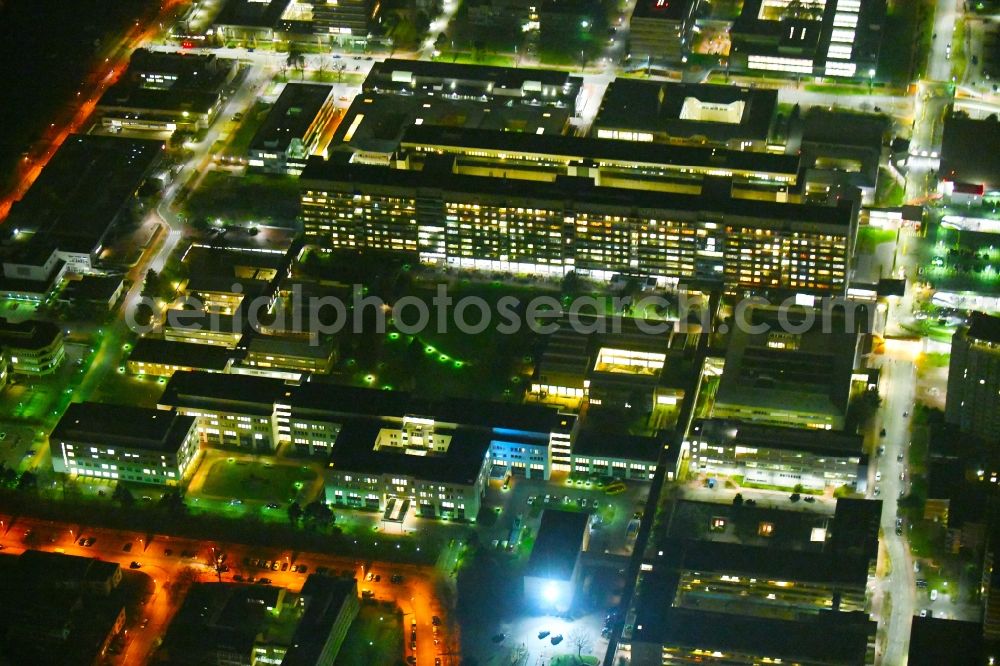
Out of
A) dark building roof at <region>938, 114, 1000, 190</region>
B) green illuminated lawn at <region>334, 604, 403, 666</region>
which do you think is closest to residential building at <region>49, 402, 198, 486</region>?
green illuminated lawn at <region>334, 604, 403, 666</region>

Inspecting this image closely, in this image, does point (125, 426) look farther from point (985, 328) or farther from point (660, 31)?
point (660, 31)

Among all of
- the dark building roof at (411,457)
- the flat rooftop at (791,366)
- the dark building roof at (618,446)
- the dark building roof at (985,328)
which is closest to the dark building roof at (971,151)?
the flat rooftop at (791,366)

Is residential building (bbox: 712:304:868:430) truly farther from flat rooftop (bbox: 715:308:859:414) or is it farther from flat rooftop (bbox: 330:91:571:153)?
flat rooftop (bbox: 330:91:571:153)

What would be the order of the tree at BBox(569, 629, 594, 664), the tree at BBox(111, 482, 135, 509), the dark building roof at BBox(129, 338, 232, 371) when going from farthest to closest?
the dark building roof at BBox(129, 338, 232, 371), the tree at BBox(111, 482, 135, 509), the tree at BBox(569, 629, 594, 664)

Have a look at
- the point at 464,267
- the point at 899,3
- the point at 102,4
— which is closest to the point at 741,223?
the point at 464,267

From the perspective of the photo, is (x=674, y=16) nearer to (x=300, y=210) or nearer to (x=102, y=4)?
(x=300, y=210)

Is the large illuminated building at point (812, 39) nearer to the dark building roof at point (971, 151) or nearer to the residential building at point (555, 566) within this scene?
the dark building roof at point (971, 151)

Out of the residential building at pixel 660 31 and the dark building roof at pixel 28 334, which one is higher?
the residential building at pixel 660 31
